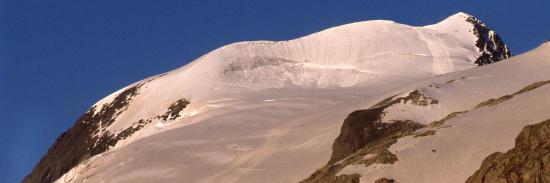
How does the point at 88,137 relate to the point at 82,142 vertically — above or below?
above

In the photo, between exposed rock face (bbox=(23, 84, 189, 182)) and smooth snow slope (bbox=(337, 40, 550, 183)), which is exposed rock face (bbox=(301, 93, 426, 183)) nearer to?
smooth snow slope (bbox=(337, 40, 550, 183))

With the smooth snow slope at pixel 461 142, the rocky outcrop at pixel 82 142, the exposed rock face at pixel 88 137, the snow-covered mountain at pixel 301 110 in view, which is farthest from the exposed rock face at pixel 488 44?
the smooth snow slope at pixel 461 142

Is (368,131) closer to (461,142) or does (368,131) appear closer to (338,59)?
(461,142)

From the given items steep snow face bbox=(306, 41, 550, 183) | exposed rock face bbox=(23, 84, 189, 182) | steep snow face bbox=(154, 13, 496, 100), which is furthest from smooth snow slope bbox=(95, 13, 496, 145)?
steep snow face bbox=(306, 41, 550, 183)

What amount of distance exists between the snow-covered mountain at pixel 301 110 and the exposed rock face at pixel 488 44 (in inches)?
12.9

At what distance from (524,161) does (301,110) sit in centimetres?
5486

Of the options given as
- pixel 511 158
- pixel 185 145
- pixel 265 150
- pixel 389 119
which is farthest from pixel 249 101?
pixel 511 158

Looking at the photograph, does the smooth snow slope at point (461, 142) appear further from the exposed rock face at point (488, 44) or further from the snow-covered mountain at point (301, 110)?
the exposed rock face at point (488, 44)

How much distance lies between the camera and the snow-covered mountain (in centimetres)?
7294

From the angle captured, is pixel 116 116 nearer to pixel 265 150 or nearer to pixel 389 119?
pixel 265 150

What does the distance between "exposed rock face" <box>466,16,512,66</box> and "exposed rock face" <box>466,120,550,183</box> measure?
95103mm

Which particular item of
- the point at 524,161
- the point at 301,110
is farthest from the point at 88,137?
the point at 524,161

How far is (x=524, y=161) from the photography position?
50094 millimetres

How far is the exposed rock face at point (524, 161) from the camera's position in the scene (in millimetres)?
48594
